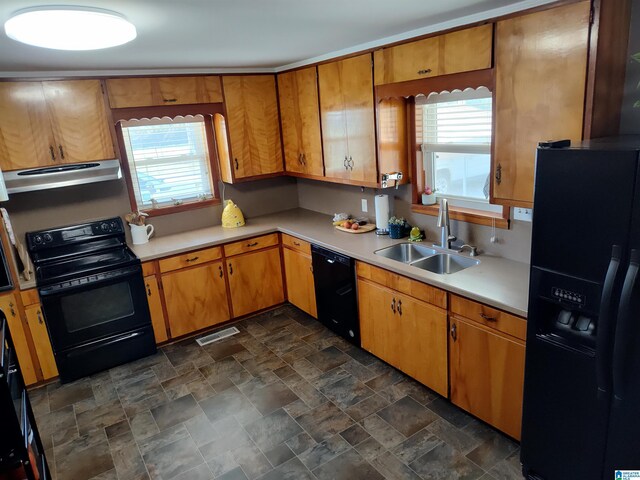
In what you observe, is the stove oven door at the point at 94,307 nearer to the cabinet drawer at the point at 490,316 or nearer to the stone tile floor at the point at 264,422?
the stone tile floor at the point at 264,422

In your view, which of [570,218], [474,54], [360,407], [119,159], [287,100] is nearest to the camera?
[570,218]

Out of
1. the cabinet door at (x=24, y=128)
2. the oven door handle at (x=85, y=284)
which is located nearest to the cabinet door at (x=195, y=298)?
the oven door handle at (x=85, y=284)

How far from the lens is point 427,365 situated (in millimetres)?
2797

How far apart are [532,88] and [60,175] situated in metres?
3.24

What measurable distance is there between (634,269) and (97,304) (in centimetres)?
340

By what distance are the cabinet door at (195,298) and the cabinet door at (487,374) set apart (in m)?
2.18

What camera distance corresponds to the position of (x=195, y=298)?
151 inches

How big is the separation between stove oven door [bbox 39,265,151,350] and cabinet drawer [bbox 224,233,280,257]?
2.61 feet

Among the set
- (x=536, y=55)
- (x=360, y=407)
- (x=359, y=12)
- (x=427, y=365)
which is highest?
(x=359, y=12)

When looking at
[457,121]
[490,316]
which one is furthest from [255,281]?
[490,316]

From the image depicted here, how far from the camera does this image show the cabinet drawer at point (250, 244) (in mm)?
3932

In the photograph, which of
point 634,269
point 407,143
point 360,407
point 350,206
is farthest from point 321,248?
point 634,269

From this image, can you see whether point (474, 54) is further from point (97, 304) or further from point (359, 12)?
point (97, 304)

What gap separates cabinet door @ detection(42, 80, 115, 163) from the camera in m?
3.29
